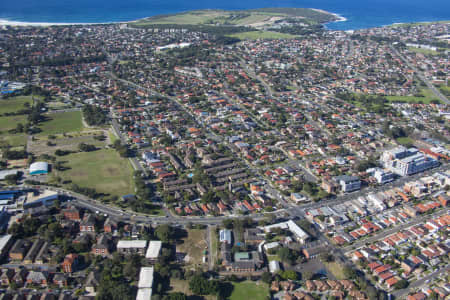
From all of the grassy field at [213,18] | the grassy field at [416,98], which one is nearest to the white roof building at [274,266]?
the grassy field at [416,98]

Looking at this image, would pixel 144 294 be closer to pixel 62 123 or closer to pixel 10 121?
pixel 62 123

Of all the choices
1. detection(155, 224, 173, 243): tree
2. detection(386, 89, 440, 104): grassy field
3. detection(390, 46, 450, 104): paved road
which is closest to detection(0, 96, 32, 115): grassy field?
detection(155, 224, 173, 243): tree

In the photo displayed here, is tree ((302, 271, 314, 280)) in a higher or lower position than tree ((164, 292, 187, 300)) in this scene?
lower

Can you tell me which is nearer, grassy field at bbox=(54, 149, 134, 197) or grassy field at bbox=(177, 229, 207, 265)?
grassy field at bbox=(177, 229, 207, 265)

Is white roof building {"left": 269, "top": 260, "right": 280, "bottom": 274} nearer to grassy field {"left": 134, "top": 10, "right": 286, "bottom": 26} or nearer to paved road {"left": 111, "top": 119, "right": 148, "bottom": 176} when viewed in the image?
paved road {"left": 111, "top": 119, "right": 148, "bottom": 176}

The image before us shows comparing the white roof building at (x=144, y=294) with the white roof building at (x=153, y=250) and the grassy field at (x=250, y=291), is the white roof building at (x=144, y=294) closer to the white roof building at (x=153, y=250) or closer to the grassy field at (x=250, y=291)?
the white roof building at (x=153, y=250)

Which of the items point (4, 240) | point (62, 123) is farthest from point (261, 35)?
point (4, 240)
